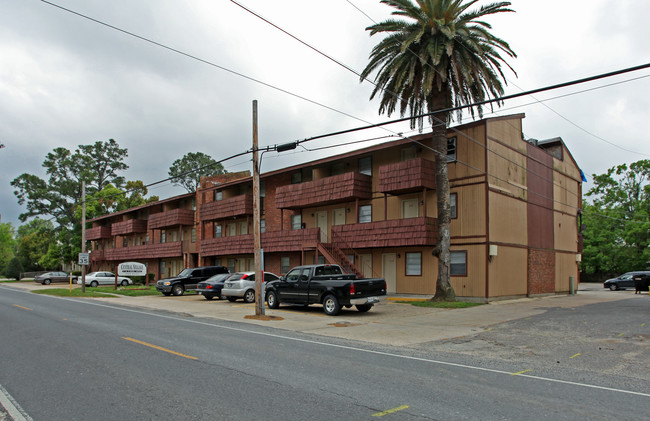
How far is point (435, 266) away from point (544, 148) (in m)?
14.4

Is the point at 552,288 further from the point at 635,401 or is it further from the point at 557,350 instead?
the point at 635,401

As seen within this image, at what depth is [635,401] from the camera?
6336mm

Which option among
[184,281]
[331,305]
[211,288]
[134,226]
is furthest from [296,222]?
[134,226]

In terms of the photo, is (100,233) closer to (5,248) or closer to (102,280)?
(102,280)

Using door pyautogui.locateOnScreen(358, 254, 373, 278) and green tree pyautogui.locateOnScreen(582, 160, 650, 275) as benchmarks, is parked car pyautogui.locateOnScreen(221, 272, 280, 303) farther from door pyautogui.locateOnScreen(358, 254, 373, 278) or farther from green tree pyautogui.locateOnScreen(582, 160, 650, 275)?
green tree pyautogui.locateOnScreen(582, 160, 650, 275)

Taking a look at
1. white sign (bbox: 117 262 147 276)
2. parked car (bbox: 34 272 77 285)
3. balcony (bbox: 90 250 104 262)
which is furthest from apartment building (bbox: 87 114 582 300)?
balcony (bbox: 90 250 104 262)

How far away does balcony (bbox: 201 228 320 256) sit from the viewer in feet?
98.1

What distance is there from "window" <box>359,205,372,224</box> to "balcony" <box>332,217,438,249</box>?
64.2 inches

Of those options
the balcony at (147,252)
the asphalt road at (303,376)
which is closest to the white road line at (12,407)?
the asphalt road at (303,376)

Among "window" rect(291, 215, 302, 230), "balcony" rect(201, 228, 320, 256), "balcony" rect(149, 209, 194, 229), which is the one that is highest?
"balcony" rect(149, 209, 194, 229)

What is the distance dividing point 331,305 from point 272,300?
3.82 m

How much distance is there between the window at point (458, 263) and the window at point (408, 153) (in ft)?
19.6

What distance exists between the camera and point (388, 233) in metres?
25.8

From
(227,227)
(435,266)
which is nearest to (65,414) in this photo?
(435,266)
